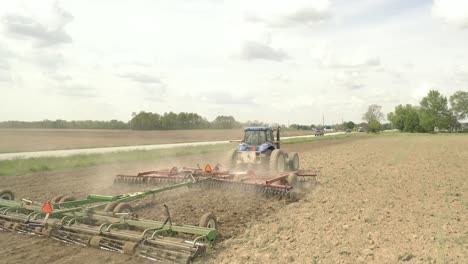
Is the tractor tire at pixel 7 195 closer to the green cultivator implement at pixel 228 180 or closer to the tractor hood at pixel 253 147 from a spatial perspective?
the green cultivator implement at pixel 228 180

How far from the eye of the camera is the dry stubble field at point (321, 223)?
5.43 meters

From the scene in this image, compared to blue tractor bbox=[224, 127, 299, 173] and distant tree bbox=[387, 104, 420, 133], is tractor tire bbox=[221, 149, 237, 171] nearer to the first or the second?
blue tractor bbox=[224, 127, 299, 173]

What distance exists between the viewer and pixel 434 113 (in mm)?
92812

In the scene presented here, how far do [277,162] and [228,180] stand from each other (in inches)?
98.4

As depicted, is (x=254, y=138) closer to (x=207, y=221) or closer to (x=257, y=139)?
(x=257, y=139)

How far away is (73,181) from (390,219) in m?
10.5

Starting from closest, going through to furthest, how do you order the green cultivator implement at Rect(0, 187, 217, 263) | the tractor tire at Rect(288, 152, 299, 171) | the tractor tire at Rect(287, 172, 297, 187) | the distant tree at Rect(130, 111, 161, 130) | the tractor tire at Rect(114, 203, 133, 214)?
the green cultivator implement at Rect(0, 187, 217, 263) < the tractor tire at Rect(114, 203, 133, 214) < the tractor tire at Rect(287, 172, 297, 187) < the tractor tire at Rect(288, 152, 299, 171) < the distant tree at Rect(130, 111, 161, 130)

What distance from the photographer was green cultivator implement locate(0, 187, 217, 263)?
17.4 ft

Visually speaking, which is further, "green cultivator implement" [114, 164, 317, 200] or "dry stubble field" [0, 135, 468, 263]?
"green cultivator implement" [114, 164, 317, 200]

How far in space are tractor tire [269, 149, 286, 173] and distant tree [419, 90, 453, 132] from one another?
92.6 meters

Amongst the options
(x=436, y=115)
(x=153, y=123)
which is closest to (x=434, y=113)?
(x=436, y=115)

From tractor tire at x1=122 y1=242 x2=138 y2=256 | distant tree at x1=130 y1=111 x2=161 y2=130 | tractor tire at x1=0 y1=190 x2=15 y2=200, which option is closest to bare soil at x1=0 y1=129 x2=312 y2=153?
distant tree at x1=130 y1=111 x2=161 y2=130

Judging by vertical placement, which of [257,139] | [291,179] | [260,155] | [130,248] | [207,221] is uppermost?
[257,139]

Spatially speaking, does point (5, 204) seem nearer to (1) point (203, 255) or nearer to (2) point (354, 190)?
(1) point (203, 255)
